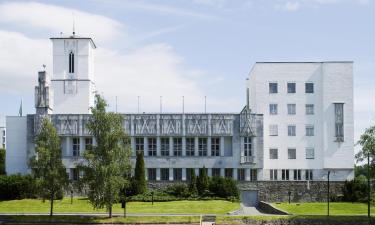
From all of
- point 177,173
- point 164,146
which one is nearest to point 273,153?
point 177,173

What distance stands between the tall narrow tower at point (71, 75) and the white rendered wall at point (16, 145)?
821 cm

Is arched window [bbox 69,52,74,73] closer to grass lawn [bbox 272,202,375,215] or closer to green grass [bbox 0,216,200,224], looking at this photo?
green grass [bbox 0,216,200,224]

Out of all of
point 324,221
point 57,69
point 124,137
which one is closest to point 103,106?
point 124,137

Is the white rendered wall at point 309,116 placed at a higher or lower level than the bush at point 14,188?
higher

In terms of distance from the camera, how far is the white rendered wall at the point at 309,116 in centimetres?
8912

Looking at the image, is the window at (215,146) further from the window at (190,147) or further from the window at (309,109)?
the window at (309,109)

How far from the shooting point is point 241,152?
287 feet

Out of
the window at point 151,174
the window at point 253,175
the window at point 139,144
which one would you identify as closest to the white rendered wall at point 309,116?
the window at point 253,175

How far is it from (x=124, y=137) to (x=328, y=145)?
3933cm

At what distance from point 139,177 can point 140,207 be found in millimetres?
12663

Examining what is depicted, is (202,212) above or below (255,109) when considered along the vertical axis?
below

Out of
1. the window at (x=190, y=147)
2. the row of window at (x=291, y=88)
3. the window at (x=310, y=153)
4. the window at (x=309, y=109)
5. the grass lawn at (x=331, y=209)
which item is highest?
the row of window at (x=291, y=88)

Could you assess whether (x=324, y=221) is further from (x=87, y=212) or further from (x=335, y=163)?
(x=335, y=163)

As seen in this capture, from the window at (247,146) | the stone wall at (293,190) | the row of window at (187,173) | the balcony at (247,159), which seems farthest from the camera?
the row of window at (187,173)
